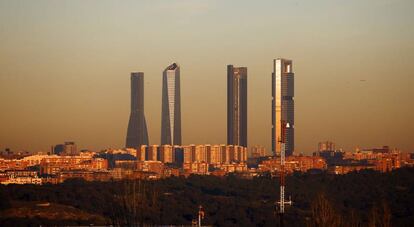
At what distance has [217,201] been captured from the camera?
285 feet

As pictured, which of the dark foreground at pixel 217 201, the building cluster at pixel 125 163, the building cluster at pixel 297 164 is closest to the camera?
the dark foreground at pixel 217 201

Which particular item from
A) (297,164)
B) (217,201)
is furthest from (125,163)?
(217,201)

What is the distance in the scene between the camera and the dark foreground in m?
64.4

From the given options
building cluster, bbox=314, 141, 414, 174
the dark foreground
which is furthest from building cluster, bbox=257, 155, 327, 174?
the dark foreground

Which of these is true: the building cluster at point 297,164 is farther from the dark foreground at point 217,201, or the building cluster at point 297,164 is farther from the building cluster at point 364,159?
the dark foreground at point 217,201

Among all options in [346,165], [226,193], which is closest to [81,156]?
[346,165]

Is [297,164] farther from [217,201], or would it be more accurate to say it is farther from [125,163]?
[217,201]

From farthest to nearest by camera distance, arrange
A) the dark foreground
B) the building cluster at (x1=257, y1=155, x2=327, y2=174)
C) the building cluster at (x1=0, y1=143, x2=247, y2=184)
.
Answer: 1. the building cluster at (x1=257, y1=155, x2=327, y2=174)
2. the building cluster at (x1=0, y1=143, x2=247, y2=184)
3. the dark foreground

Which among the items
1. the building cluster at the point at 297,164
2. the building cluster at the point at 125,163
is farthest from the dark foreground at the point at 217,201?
the building cluster at the point at 297,164

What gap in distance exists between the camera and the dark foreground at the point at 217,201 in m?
64.4

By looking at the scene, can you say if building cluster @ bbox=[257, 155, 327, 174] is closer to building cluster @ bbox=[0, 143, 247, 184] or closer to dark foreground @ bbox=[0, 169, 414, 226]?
building cluster @ bbox=[0, 143, 247, 184]

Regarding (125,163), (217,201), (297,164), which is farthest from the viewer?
(125,163)

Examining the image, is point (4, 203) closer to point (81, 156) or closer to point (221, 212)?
point (221, 212)

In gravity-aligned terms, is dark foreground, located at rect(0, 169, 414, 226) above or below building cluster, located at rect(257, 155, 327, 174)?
below
